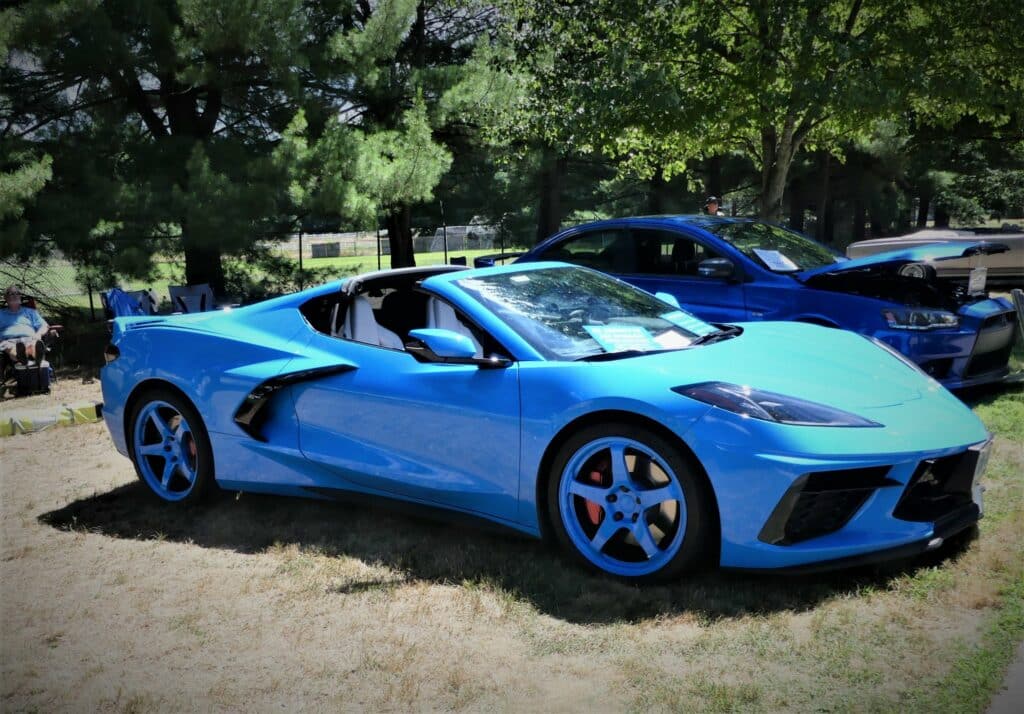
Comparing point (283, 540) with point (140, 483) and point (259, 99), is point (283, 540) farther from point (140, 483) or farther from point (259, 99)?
point (259, 99)

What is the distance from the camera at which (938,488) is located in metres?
3.82

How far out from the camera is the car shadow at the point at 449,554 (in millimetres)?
3699

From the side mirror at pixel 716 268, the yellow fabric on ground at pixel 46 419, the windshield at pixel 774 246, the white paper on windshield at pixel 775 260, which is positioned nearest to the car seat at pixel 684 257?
the windshield at pixel 774 246

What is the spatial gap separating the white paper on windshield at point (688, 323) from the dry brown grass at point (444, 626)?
1.32m

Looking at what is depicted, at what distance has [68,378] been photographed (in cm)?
1175

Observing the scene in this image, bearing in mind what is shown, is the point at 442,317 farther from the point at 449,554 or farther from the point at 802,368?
the point at 802,368

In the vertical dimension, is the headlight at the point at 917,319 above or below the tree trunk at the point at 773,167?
below

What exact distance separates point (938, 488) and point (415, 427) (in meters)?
2.26

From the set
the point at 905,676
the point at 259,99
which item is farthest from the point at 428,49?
the point at 905,676

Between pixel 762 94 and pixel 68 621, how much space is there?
1094 cm

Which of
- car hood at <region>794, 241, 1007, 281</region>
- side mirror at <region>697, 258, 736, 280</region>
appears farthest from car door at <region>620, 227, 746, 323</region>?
car hood at <region>794, 241, 1007, 281</region>

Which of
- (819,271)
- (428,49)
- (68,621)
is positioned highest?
(428,49)

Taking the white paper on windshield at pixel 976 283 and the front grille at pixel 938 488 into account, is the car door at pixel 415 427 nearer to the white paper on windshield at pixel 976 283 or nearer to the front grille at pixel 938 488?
the front grille at pixel 938 488

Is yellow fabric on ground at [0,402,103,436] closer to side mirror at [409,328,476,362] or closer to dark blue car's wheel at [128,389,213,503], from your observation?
dark blue car's wheel at [128,389,213,503]
